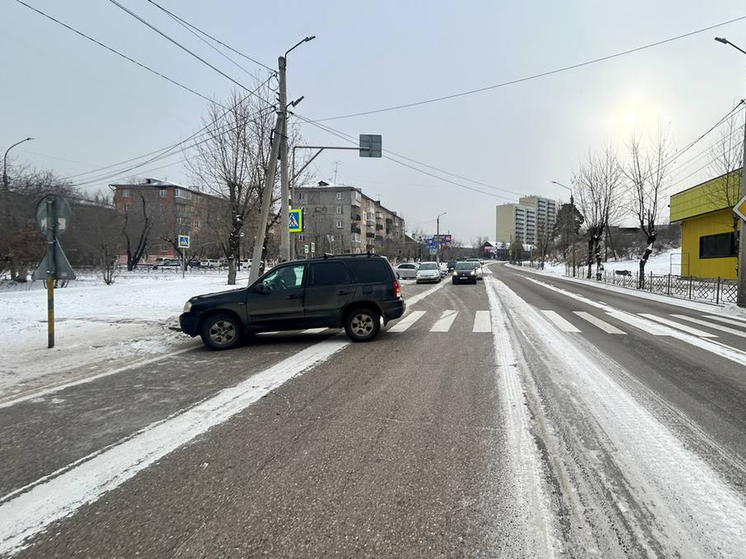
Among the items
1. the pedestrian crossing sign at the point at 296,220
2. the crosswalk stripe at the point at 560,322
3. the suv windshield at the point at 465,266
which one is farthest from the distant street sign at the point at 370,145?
the suv windshield at the point at 465,266

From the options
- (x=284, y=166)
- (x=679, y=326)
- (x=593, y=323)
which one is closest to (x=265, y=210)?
(x=284, y=166)

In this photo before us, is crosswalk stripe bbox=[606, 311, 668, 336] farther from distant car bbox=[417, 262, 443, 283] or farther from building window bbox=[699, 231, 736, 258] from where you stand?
distant car bbox=[417, 262, 443, 283]

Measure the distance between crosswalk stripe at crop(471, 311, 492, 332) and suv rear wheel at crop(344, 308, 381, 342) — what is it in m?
2.58

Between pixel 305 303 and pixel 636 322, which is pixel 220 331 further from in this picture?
pixel 636 322

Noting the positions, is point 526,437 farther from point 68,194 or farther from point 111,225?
point 111,225

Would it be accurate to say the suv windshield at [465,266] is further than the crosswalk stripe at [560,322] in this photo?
Yes

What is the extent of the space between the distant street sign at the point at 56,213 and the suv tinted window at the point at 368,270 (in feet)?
18.0

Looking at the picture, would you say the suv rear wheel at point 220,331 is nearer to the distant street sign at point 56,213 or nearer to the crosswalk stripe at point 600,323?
the distant street sign at point 56,213

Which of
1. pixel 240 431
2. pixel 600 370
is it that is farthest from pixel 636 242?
pixel 240 431

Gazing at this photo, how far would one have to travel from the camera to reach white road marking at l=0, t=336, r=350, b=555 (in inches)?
105

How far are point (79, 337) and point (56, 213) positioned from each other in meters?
2.71

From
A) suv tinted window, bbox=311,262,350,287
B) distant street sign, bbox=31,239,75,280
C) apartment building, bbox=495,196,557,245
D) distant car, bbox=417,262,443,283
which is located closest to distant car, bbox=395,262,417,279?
distant car, bbox=417,262,443,283

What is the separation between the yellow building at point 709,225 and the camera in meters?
23.4

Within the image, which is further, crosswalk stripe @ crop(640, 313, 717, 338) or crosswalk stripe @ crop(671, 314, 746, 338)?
crosswalk stripe @ crop(671, 314, 746, 338)
